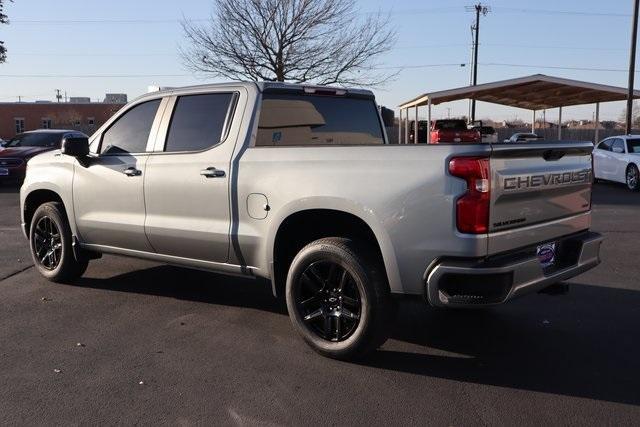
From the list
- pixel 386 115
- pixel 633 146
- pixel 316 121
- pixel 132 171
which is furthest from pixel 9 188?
pixel 633 146

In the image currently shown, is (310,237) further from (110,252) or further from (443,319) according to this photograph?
(110,252)

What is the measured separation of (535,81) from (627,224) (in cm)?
1334

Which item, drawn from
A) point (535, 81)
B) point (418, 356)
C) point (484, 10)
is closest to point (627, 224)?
point (418, 356)

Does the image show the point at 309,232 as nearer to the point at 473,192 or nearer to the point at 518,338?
the point at 473,192

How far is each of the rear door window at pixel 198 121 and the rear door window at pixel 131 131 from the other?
331 millimetres

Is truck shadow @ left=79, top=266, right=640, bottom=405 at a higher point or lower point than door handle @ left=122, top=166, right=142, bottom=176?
lower

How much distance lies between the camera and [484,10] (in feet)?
174

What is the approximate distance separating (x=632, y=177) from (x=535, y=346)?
13866 millimetres

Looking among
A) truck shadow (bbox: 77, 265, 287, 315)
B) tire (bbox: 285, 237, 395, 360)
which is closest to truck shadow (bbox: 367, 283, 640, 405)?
tire (bbox: 285, 237, 395, 360)

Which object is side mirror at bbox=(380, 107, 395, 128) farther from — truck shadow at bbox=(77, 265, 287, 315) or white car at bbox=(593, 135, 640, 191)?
white car at bbox=(593, 135, 640, 191)

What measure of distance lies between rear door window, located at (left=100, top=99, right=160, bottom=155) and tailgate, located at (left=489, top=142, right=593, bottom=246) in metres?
3.21

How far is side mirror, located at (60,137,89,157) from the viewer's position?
18.9 ft

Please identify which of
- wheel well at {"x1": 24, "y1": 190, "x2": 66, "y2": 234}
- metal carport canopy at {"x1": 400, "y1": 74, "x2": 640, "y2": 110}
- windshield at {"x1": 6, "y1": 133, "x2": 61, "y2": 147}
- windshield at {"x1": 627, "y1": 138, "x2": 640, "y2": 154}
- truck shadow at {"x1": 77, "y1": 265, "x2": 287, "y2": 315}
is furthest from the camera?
metal carport canopy at {"x1": 400, "y1": 74, "x2": 640, "y2": 110}

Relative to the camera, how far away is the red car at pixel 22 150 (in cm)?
1677
